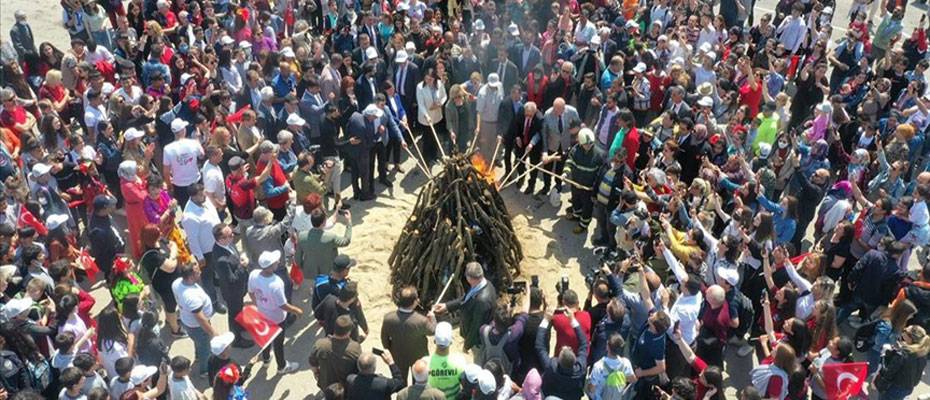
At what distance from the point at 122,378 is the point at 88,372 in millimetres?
305

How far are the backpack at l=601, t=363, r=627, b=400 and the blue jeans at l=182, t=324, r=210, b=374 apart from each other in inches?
173

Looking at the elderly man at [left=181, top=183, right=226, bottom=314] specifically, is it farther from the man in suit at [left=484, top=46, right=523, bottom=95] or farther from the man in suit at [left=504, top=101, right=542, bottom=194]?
the man in suit at [left=484, top=46, right=523, bottom=95]

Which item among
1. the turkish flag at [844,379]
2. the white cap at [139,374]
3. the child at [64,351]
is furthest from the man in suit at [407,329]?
the turkish flag at [844,379]

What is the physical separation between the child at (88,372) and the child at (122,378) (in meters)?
0.10

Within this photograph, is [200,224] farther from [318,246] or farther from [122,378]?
[122,378]

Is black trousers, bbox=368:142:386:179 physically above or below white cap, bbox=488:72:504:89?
below

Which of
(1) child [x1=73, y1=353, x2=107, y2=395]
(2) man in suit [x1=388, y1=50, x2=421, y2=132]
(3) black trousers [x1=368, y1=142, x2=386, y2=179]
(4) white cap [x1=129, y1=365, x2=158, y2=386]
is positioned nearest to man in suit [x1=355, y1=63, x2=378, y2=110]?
(2) man in suit [x1=388, y1=50, x2=421, y2=132]

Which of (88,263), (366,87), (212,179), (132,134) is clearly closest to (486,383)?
(212,179)

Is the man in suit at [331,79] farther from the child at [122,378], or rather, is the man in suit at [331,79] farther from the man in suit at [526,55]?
the child at [122,378]

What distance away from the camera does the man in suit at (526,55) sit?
1530 cm

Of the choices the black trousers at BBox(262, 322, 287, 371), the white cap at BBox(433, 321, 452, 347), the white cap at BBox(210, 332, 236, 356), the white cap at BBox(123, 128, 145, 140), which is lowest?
the black trousers at BBox(262, 322, 287, 371)

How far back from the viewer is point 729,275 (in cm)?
840

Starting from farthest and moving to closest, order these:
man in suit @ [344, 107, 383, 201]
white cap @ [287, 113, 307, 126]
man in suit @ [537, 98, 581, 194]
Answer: man in suit @ [344, 107, 383, 201], man in suit @ [537, 98, 581, 194], white cap @ [287, 113, 307, 126]

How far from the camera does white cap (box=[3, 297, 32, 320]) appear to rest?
25.6 feet
